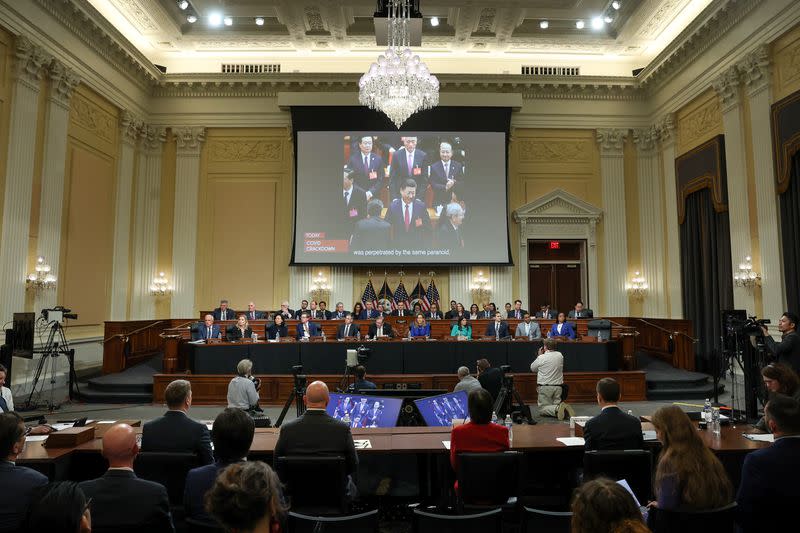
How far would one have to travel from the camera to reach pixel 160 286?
45.3 ft

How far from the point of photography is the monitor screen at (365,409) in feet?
15.9

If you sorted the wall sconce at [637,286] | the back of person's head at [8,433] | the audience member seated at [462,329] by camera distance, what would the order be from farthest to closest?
the wall sconce at [637,286], the audience member seated at [462,329], the back of person's head at [8,433]

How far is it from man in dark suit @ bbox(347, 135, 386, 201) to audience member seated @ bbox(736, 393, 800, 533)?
11.8 metres

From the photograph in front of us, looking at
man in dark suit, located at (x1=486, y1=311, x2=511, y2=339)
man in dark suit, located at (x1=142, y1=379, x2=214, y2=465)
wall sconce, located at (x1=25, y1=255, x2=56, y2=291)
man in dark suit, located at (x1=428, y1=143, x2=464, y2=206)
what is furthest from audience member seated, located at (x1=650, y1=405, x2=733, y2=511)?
man in dark suit, located at (x1=428, y1=143, x2=464, y2=206)

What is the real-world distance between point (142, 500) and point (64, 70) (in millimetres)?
11265

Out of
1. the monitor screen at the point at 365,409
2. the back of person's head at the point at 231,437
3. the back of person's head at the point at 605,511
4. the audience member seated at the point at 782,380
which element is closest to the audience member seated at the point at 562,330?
the monitor screen at the point at 365,409

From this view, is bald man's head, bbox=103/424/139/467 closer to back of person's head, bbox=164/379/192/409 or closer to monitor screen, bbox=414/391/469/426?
back of person's head, bbox=164/379/192/409

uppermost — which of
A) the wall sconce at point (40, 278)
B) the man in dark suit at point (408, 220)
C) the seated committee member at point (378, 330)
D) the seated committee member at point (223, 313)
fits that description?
the man in dark suit at point (408, 220)

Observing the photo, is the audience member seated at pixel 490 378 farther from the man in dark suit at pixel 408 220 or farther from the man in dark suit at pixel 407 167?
the man in dark suit at pixel 407 167

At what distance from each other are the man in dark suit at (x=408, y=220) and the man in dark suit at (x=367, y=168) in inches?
25.2

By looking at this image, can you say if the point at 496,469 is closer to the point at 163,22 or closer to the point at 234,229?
the point at 234,229

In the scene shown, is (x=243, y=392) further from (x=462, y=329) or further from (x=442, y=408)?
(x=462, y=329)

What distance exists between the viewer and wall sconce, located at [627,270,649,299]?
14.0 meters

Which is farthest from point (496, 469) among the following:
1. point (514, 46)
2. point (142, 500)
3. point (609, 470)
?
point (514, 46)
